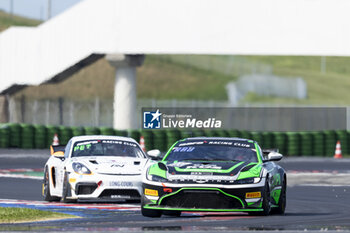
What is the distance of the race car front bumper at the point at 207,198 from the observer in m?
14.4

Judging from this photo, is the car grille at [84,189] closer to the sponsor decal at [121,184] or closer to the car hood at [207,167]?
the sponsor decal at [121,184]

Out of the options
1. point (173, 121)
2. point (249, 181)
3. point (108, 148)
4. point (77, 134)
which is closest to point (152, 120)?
point (77, 134)

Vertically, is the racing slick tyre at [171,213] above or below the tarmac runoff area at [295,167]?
above

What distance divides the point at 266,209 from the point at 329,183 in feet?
36.3

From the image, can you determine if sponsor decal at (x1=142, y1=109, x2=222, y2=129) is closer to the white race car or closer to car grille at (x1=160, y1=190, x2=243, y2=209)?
the white race car

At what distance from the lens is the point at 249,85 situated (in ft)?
400

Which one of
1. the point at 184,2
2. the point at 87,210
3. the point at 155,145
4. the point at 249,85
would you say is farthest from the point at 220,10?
the point at 249,85

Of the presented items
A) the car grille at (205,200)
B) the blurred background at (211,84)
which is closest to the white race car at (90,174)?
the car grille at (205,200)

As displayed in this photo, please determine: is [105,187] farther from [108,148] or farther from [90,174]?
[108,148]

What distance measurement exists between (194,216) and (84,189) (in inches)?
105

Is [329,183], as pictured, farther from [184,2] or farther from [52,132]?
[184,2]

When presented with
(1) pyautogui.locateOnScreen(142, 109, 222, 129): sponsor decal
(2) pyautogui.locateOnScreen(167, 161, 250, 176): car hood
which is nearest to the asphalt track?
(2) pyautogui.locateOnScreen(167, 161, 250, 176): car hood

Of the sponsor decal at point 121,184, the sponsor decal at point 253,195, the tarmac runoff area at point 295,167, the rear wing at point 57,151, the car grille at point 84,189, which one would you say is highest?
the rear wing at point 57,151

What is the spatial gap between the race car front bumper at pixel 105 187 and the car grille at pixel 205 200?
9.88 ft
